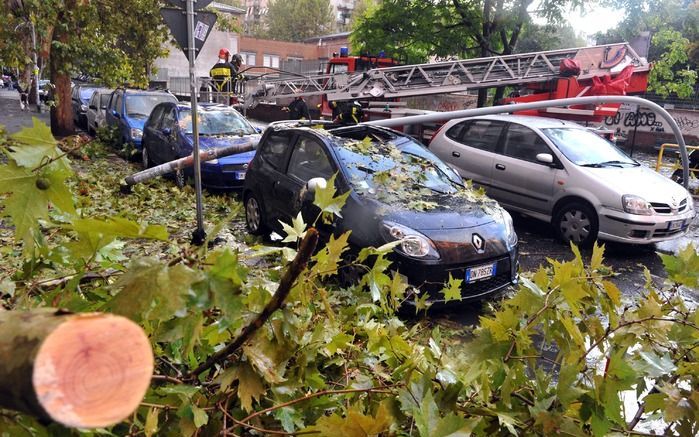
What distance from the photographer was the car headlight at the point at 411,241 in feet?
15.0

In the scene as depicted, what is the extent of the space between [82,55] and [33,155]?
12.8 m

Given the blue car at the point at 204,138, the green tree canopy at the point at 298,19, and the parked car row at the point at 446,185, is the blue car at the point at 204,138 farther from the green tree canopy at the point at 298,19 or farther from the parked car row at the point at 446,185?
the green tree canopy at the point at 298,19

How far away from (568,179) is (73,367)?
754 cm

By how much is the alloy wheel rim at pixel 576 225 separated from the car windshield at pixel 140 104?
1006cm

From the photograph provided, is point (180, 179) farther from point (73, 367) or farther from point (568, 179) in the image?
point (73, 367)

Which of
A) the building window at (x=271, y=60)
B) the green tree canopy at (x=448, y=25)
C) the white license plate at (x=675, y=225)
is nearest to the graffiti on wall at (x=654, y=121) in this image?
the green tree canopy at (x=448, y=25)

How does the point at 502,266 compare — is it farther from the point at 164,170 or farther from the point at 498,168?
the point at 164,170

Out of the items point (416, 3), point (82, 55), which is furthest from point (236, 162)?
point (416, 3)

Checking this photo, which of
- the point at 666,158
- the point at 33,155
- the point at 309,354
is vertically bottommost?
the point at 666,158

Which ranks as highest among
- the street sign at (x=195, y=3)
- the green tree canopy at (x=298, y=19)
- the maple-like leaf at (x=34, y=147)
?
the green tree canopy at (x=298, y=19)

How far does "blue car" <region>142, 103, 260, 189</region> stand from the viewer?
8.90 metres

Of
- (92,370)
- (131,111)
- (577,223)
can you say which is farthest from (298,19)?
(92,370)

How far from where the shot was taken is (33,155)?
1.48 meters

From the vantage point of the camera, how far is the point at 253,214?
7.03 metres
